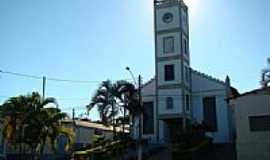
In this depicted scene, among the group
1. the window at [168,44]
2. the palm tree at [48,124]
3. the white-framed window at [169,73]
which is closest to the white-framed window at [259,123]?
the white-framed window at [169,73]

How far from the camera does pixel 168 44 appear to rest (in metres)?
40.8

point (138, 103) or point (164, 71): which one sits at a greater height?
point (164, 71)

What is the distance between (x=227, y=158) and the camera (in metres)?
31.1

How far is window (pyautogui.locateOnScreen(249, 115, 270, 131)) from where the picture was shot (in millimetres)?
28433

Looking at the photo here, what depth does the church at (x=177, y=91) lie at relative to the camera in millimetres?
39594

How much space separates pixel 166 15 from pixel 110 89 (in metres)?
11.2

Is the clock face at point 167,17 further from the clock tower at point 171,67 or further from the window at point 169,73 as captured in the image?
the window at point 169,73

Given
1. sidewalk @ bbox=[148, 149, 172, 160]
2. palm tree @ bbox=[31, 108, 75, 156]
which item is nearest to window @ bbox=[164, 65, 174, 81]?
sidewalk @ bbox=[148, 149, 172, 160]

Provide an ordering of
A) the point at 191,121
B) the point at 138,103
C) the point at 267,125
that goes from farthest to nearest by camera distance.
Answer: the point at 191,121
the point at 138,103
the point at 267,125

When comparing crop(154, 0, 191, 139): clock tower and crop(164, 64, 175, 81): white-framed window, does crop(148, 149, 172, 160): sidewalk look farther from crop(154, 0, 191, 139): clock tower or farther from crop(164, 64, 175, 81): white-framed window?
crop(164, 64, 175, 81): white-framed window

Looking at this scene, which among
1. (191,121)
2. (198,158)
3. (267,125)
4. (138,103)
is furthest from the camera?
(191,121)

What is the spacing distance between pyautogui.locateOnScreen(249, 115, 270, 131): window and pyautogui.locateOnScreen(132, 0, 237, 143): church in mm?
10449

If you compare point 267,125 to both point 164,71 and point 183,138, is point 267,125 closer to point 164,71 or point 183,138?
point 183,138

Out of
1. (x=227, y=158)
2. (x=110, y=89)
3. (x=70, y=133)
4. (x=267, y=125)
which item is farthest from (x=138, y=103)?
(x=267, y=125)
